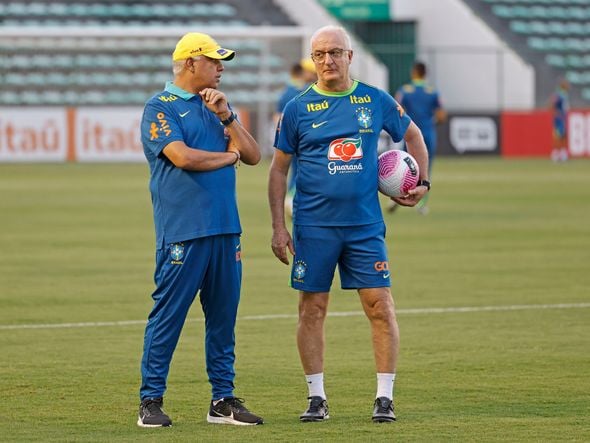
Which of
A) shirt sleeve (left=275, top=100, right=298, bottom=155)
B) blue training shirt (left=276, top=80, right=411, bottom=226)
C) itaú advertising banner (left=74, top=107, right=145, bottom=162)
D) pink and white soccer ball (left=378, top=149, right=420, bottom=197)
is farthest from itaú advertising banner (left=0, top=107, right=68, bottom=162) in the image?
blue training shirt (left=276, top=80, right=411, bottom=226)

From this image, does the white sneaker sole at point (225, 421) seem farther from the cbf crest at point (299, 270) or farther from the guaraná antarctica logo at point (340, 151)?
the guaraná antarctica logo at point (340, 151)

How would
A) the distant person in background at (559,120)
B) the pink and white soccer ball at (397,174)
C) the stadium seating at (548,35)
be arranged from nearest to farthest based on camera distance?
the pink and white soccer ball at (397,174), the distant person in background at (559,120), the stadium seating at (548,35)

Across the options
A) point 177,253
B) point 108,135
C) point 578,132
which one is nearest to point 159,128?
point 177,253

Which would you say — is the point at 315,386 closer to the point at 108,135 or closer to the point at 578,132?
the point at 108,135

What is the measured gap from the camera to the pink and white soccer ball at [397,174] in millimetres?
8023

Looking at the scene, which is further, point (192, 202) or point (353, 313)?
point (353, 313)

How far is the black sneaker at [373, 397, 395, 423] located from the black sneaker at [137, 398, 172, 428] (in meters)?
1.06

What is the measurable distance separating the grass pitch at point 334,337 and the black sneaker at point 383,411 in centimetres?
6

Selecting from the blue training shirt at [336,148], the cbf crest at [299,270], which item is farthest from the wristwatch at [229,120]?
the cbf crest at [299,270]

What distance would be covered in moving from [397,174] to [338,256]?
0.61m

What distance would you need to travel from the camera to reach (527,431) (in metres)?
7.26

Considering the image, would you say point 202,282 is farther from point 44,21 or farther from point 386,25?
point 386,25

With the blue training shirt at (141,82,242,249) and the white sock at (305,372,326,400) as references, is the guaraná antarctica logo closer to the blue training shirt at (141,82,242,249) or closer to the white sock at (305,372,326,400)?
the blue training shirt at (141,82,242,249)

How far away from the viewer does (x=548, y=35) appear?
157 feet
